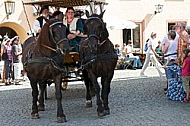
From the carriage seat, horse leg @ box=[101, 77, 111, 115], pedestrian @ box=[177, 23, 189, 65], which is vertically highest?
pedestrian @ box=[177, 23, 189, 65]

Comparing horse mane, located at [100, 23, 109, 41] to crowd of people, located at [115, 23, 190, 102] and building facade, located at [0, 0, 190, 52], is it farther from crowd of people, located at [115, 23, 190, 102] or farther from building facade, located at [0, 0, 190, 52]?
building facade, located at [0, 0, 190, 52]

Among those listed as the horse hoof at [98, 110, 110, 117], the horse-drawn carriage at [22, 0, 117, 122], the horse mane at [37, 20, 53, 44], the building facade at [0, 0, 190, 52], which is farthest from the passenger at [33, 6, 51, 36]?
the building facade at [0, 0, 190, 52]

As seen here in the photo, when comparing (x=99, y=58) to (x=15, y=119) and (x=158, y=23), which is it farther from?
(x=158, y=23)

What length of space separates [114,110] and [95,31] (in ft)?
6.35

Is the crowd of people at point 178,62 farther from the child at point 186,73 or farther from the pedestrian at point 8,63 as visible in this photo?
the pedestrian at point 8,63

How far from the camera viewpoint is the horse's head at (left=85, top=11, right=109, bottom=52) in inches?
322

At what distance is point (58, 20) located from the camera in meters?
8.19

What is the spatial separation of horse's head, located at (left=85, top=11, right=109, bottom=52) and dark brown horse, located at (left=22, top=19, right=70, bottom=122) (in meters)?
0.51

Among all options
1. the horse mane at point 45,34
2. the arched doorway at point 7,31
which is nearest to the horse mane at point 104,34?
the horse mane at point 45,34

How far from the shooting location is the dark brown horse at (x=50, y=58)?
319 inches

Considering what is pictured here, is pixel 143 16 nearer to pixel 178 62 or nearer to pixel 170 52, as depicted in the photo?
pixel 170 52

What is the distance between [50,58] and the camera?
27.3 feet

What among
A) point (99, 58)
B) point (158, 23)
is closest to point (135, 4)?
point (158, 23)

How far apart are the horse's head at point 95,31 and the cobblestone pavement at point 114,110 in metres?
1.43
